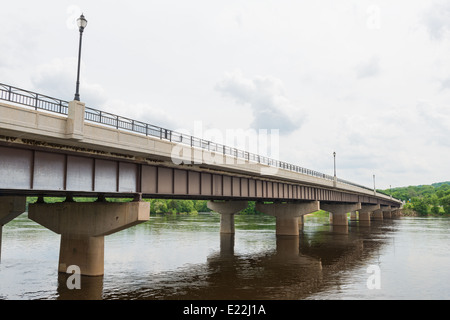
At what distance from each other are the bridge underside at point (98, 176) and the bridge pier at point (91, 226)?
1088 millimetres

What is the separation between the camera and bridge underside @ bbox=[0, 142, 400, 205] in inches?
669

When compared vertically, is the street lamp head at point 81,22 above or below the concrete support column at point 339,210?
above

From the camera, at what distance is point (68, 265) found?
968 inches

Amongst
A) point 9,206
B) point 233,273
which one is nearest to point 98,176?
point 9,206

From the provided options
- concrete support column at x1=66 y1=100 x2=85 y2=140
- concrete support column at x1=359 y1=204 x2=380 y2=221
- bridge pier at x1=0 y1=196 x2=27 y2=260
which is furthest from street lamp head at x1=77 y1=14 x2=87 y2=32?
concrete support column at x1=359 y1=204 x2=380 y2=221

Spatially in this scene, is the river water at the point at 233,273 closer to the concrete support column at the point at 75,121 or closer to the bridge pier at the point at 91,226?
the bridge pier at the point at 91,226

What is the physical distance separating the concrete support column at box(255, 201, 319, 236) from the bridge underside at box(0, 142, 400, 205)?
21.9 metres

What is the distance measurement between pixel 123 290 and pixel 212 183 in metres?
11.6

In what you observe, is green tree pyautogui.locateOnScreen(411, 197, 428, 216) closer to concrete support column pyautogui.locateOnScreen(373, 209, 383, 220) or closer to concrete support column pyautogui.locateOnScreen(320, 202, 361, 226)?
concrete support column pyautogui.locateOnScreen(373, 209, 383, 220)

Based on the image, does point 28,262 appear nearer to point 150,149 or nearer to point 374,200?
point 150,149

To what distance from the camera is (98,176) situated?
20.8m

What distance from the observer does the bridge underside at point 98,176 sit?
17.0 meters

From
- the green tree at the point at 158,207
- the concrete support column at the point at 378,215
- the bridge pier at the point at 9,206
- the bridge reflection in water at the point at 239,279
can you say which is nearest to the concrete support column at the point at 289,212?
the bridge reflection in water at the point at 239,279
